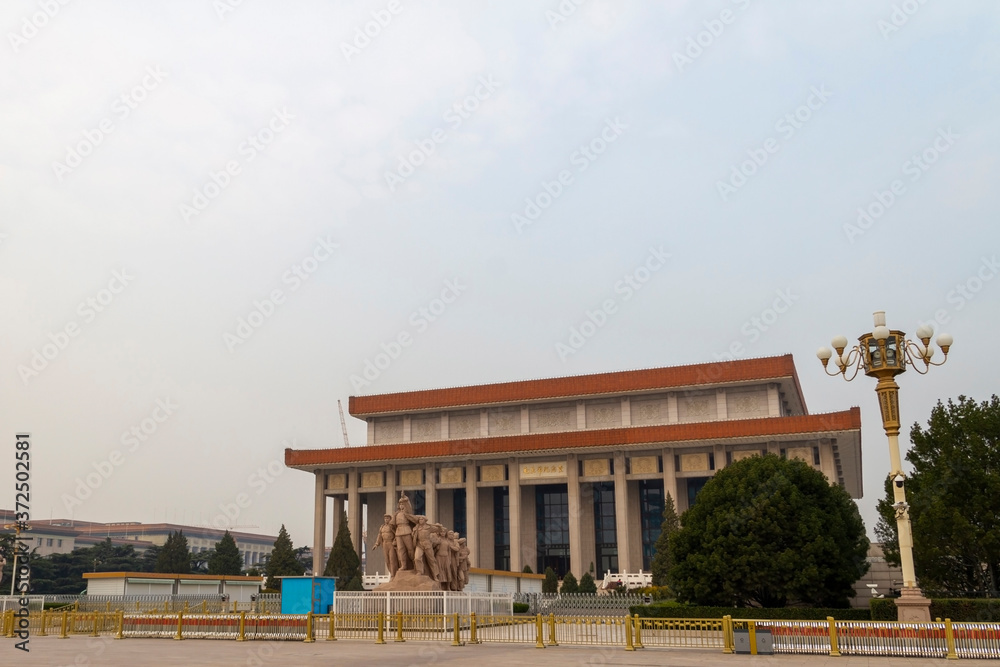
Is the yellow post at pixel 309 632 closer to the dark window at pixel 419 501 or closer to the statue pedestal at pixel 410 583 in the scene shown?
the statue pedestal at pixel 410 583

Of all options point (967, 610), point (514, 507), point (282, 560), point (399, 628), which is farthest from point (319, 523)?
point (967, 610)

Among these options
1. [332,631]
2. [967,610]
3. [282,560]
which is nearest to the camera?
[967,610]

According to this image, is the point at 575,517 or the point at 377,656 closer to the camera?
the point at 377,656

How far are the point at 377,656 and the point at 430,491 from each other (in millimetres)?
39681

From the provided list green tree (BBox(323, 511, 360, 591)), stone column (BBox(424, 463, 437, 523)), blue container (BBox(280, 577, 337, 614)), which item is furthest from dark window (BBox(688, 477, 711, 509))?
blue container (BBox(280, 577, 337, 614))

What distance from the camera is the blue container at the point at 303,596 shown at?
2545 centimetres

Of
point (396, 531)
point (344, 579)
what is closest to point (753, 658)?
point (396, 531)

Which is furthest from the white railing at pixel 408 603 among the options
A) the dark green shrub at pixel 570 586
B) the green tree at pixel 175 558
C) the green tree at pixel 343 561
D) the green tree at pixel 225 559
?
the green tree at pixel 175 558

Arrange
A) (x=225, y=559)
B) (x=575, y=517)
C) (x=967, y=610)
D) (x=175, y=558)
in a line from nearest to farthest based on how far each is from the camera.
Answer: (x=967, y=610)
(x=575, y=517)
(x=225, y=559)
(x=175, y=558)

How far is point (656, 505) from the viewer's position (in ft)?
177

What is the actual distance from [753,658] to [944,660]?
320 cm

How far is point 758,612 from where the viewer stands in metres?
23.8

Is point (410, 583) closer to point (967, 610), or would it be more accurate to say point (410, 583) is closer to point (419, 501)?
point (967, 610)

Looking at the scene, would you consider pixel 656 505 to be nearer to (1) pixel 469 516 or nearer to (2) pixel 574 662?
(1) pixel 469 516
